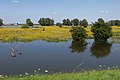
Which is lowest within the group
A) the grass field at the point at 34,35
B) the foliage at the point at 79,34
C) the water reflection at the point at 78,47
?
the water reflection at the point at 78,47

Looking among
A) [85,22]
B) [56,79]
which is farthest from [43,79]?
[85,22]

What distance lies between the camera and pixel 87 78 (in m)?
11.3

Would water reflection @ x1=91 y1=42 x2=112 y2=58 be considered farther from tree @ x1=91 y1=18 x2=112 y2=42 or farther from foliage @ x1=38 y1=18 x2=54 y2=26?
foliage @ x1=38 y1=18 x2=54 y2=26

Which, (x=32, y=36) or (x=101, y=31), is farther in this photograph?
(x=32, y=36)

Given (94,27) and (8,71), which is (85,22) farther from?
(8,71)

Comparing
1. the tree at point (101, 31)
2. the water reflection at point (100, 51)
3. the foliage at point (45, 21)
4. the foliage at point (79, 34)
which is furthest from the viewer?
the foliage at point (45, 21)

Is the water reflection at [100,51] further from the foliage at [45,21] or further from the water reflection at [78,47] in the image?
the foliage at [45,21]

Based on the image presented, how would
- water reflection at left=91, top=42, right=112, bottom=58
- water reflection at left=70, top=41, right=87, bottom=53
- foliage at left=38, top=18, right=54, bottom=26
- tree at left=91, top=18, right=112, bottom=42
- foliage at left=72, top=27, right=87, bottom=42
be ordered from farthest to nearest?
1. foliage at left=38, top=18, right=54, bottom=26
2. tree at left=91, top=18, right=112, bottom=42
3. foliage at left=72, top=27, right=87, bottom=42
4. water reflection at left=70, top=41, right=87, bottom=53
5. water reflection at left=91, top=42, right=112, bottom=58

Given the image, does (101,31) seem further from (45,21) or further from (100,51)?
(45,21)

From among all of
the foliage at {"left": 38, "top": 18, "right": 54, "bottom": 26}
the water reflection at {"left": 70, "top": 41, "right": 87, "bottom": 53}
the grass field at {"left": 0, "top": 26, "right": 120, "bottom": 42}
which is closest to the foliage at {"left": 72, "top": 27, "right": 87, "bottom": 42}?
the water reflection at {"left": 70, "top": 41, "right": 87, "bottom": 53}

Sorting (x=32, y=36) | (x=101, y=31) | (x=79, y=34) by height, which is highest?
(x=101, y=31)

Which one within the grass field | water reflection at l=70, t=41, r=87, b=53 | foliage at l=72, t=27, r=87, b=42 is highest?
foliage at l=72, t=27, r=87, b=42

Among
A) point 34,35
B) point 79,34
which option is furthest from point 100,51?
point 34,35

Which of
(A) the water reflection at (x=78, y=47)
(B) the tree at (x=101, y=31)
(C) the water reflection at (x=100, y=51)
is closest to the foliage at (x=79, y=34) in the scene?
(A) the water reflection at (x=78, y=47)
